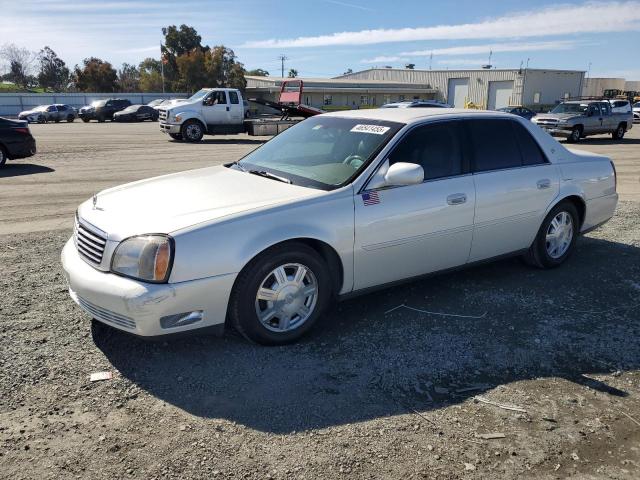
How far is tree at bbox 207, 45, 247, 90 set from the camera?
228 ft

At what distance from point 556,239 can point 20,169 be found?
A: 12448 mm

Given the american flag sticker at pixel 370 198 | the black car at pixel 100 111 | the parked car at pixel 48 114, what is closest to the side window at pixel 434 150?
the american flag sticker at pixel 370 198

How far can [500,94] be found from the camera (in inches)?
2355

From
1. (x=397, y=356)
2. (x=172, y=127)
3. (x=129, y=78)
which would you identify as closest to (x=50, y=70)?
(x=129, y=78)

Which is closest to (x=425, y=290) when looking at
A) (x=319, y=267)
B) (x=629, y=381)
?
(x=319, y=267)

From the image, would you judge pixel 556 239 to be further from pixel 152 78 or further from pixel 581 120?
pixel 152 78

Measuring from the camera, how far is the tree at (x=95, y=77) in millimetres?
72000

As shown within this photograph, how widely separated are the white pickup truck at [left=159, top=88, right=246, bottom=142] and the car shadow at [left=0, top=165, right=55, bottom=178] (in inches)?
322

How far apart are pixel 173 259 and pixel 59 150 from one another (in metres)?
16.7

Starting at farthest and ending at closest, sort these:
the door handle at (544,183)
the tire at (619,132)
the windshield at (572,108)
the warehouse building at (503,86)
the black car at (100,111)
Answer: the warehouse building at (503,86) → the black car at (100,111) → the tire at (619,132) → the windshield at (572,108) → the door handle at (544,183)

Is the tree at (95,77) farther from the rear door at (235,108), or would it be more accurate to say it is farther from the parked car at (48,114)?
the rear door at (235,108)

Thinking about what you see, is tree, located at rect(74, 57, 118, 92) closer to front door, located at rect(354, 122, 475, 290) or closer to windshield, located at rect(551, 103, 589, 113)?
windshield, located at rect(551, 103, 589, 113)

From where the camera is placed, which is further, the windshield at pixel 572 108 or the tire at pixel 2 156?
the windshield at pixel 572 108

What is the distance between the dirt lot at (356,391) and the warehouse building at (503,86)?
5295 cm
